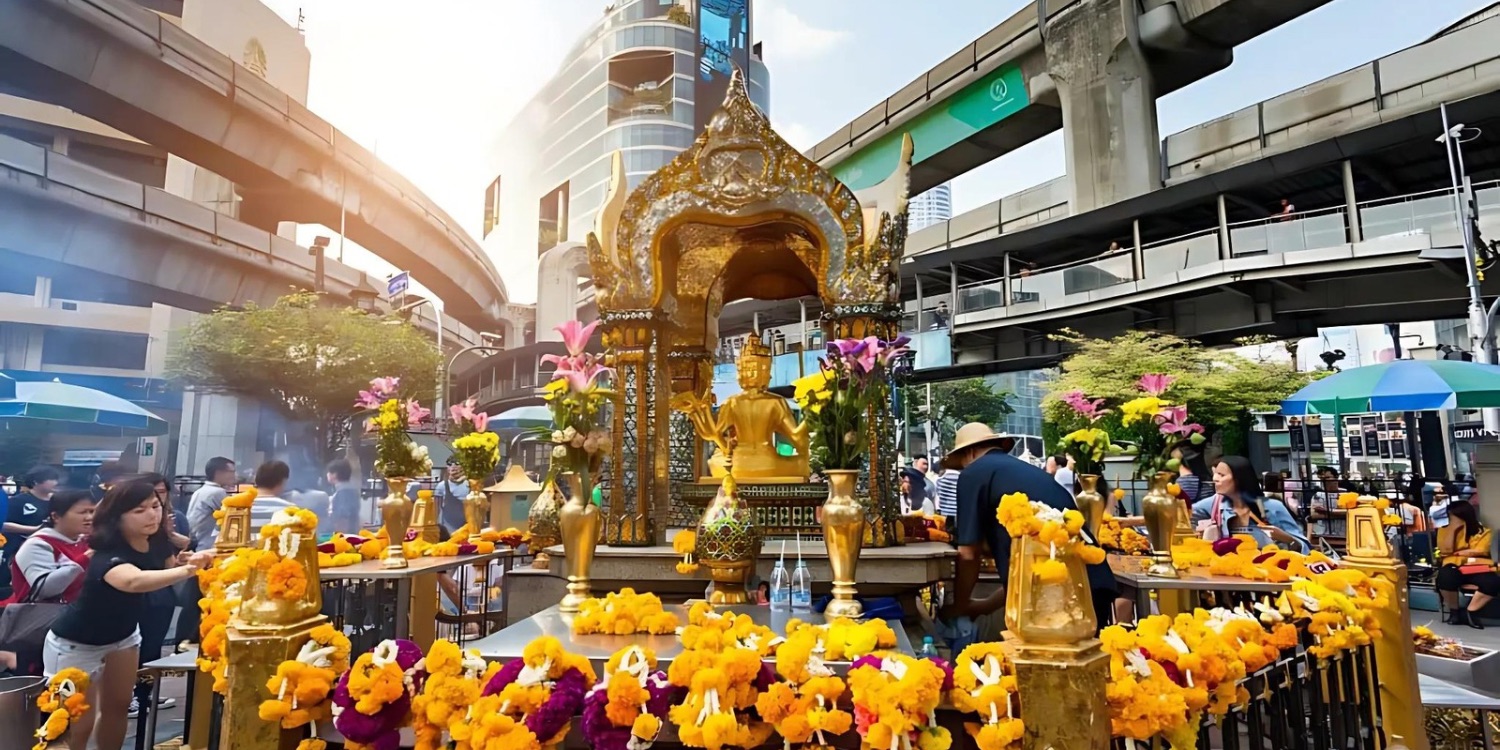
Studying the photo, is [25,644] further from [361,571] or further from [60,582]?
[361,571]

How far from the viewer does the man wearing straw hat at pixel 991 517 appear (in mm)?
3986

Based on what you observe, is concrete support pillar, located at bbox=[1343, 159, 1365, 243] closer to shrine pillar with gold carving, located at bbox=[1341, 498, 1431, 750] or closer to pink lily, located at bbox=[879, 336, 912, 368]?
shrine pillar with gold carving, located at bbox=[1341, 498, 1431, 750]

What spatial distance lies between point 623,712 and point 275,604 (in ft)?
4.07

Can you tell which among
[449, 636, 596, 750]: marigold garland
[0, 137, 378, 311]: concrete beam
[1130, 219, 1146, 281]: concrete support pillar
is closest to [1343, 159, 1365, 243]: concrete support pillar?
[1130, 219, 1146, 281]: concrete support pillar

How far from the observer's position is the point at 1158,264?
54.2ft

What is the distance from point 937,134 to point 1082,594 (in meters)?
23.3

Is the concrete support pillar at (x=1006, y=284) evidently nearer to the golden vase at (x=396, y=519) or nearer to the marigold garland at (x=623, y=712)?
the golden vase at (x=396, y=519)

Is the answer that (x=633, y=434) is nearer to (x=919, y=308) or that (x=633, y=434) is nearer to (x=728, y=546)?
(x=728, y=546)

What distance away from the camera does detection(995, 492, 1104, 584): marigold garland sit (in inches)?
82.0

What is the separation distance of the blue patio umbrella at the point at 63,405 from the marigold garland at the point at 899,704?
37.2 feet

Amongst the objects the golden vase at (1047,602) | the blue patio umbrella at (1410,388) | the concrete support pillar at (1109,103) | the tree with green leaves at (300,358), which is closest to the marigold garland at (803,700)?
the golden vase at (1047,602)

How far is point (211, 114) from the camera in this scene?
1517cm

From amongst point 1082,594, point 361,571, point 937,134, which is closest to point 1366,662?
point 1082,594

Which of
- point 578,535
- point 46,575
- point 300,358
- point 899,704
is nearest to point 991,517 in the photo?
point 899,704
